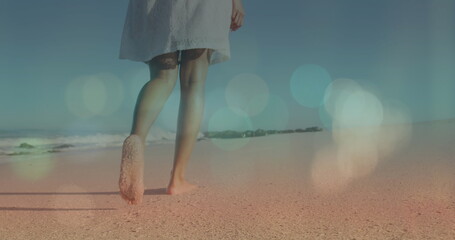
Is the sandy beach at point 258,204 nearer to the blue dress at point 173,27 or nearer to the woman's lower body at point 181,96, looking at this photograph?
the woman's lower body at point 181,96

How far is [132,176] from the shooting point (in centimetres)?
164

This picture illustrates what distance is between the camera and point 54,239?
133 cm

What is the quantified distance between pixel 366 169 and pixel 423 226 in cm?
144

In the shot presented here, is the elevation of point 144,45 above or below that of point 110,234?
above

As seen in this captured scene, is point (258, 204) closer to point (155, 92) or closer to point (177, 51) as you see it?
point (155, 92)

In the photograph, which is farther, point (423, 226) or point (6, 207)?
point (6, 207)

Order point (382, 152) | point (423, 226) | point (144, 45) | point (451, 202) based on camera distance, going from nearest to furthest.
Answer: point (423, 226), point (451, 202), point (144, 45), point (382, 152)

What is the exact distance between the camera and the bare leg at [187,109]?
6.97 feet

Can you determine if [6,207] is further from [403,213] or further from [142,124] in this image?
[403,213]

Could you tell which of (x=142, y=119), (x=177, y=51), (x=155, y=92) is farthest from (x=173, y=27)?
(x=142, y=119)

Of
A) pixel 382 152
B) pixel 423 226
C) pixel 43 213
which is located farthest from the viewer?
pixel 382 152

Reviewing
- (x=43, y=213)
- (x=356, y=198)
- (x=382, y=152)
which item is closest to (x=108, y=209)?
(x=43, y=213)

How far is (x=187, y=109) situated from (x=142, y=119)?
0.31 meters

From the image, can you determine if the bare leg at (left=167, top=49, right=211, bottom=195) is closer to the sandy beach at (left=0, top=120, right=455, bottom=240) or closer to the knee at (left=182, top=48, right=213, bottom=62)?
the knee at (left=182, top=48, right=213, bottom=62)
